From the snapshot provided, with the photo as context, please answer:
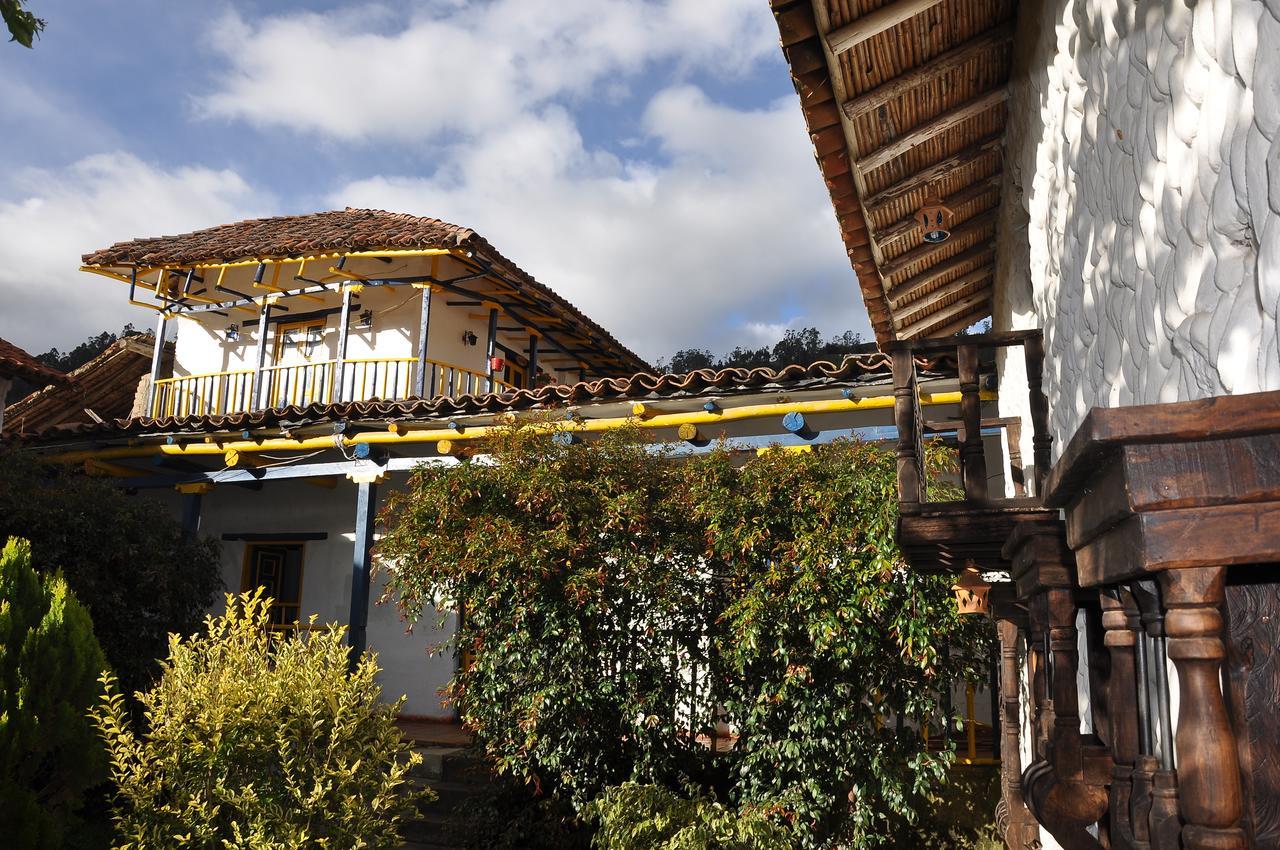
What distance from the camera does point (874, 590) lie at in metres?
5.73

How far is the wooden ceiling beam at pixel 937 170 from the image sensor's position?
186 inches

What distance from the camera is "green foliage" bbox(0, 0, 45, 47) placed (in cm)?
318

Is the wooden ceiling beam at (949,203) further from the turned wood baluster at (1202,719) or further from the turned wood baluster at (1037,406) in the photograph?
the turned wood baluster at (1202,719)

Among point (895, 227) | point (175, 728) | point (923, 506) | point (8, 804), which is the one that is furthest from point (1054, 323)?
point (8, 804)

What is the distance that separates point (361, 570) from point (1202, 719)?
8.91 meters

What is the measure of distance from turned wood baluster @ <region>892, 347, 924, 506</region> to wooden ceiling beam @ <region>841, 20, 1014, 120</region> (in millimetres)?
1048

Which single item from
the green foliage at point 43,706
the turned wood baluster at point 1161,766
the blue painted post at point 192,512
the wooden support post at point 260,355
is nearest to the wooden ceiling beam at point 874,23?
the turned wood baluster at point 1161,766

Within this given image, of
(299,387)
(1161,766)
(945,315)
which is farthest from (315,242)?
(1161,766)

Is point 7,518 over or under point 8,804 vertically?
over

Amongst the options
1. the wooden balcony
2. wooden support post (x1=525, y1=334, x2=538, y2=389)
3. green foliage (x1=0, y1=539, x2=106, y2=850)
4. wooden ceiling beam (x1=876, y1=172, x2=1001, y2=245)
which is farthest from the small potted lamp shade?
wooden support post (x1=525, y1=334, x2=538, y2=389)

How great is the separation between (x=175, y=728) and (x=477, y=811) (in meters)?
2.40

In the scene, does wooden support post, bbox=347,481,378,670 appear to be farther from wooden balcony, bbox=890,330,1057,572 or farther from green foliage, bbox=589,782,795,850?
wooden balcony, bbox=890,330,1057,572

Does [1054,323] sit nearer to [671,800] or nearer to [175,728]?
[671,800]

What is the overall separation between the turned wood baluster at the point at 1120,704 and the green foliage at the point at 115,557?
822cm
